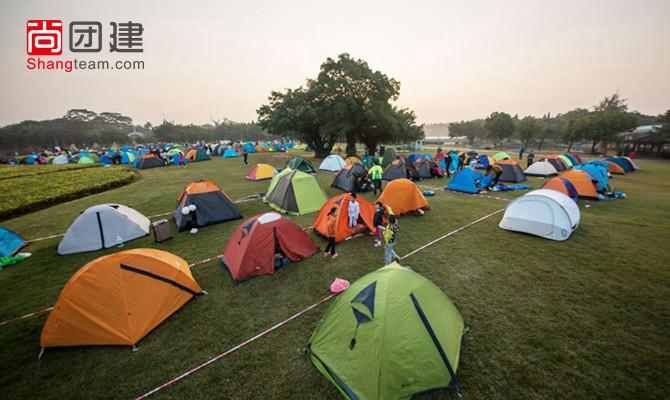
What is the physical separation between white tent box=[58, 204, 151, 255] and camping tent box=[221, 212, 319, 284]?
4.30 meters

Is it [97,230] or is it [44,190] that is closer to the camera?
[97,230]

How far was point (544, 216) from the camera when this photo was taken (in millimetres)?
7672

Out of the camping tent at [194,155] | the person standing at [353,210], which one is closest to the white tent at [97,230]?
the person standing at [353,210]

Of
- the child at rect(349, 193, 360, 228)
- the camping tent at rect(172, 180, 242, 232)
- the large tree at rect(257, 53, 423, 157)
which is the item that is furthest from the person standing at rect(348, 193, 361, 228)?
the large tree at rect(257, 53, 423, 157)

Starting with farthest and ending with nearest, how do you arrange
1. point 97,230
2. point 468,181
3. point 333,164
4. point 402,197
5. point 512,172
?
point 333,164 → point 512,172 → point 468,181 → point 402,197 → point 97,230

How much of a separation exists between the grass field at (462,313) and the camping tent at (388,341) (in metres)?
0.29

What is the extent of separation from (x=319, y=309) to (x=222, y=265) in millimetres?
3380

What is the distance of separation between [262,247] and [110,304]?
2.93m

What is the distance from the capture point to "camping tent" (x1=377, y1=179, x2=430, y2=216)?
9.98m

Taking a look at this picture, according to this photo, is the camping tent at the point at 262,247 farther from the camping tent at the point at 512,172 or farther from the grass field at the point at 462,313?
the camping tent at the point at 512,172

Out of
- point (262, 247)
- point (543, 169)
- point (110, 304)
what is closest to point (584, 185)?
point (543, 169)

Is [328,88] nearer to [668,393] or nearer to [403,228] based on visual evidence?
[403,228]

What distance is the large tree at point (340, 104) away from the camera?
26.2 m

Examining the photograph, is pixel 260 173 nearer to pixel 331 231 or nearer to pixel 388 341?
pixel 331 231
